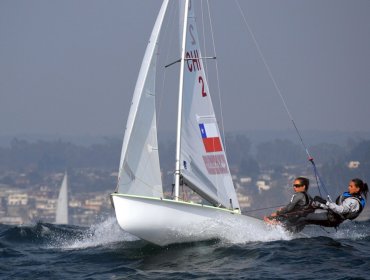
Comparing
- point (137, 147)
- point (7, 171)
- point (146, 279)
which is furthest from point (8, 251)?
point (7, 171)

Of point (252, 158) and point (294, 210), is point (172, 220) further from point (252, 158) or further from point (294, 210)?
point (252, 158)

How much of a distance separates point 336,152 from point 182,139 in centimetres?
15348

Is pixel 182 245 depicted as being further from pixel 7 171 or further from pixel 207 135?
pixel 7 171

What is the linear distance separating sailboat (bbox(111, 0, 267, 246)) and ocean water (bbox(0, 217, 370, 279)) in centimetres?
40

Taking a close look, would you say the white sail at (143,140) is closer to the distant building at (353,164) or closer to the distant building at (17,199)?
the distant building at (17,199)

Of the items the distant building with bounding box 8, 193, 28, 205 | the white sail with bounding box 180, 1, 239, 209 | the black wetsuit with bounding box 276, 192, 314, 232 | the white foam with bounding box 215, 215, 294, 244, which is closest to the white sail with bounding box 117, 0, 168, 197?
the white sail with bounding box 180, 1, 239, 209

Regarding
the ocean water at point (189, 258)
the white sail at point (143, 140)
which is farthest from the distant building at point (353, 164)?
the white sail at point (143, 140)

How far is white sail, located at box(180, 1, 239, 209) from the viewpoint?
15891mm

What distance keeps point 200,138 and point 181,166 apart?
0.85 metres

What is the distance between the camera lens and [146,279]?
485 inches

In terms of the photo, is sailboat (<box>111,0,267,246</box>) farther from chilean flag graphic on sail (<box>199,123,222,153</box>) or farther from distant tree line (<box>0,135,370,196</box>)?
distant tree line (<box>0,135,370,196</box>)

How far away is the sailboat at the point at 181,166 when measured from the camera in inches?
553

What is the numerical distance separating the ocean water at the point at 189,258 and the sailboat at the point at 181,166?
398 mm

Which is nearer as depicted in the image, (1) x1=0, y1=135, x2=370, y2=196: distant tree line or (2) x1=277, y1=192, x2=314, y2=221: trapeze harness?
(2) x1=277, y1=192, x2=314, y2=221: trapeze harness
